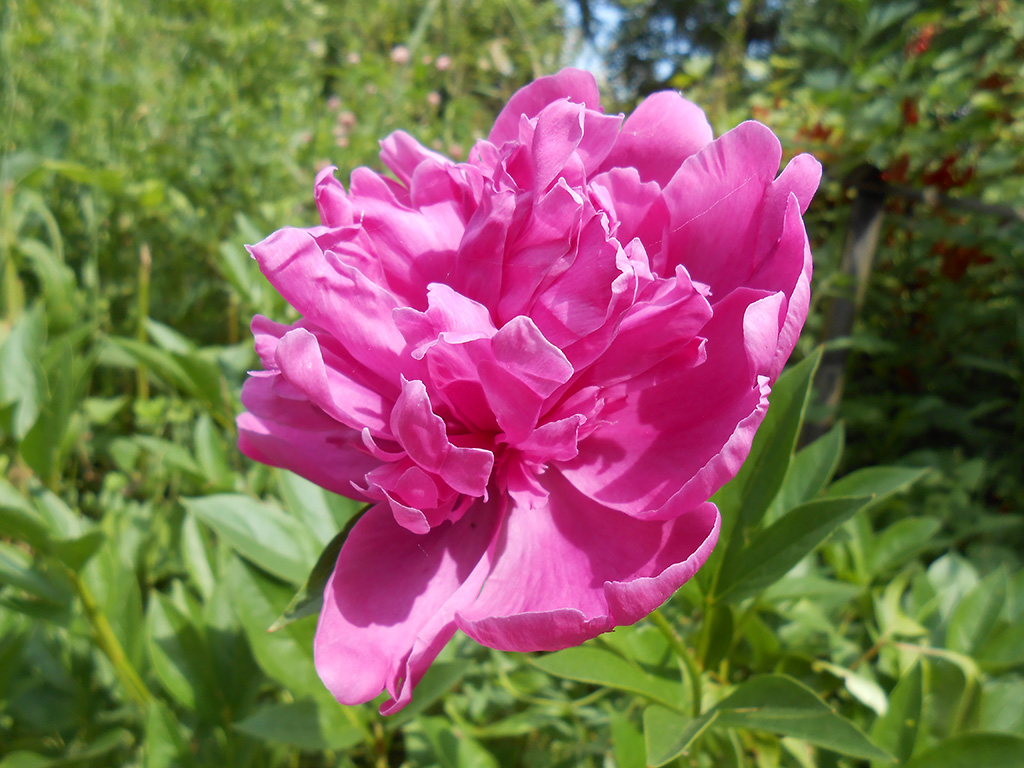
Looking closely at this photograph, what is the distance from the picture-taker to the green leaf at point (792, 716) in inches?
18.4

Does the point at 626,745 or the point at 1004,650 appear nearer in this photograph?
the point at 626,745

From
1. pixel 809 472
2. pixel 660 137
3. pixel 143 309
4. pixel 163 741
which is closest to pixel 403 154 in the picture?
pixel 660 137

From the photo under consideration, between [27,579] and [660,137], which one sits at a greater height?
[660,137]

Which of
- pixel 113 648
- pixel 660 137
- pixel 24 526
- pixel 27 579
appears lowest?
pixel 113 648

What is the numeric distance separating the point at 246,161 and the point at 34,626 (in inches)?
48.8

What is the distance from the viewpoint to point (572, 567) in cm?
46

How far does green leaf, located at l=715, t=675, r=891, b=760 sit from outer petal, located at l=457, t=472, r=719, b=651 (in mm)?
150

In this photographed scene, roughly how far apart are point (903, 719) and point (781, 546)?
0.26m

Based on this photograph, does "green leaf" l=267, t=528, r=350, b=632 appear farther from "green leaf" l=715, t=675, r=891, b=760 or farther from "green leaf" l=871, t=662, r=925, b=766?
"green leaf" l=871, t=662, r=925, b=766

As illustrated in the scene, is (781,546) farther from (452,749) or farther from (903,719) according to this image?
(452,749)

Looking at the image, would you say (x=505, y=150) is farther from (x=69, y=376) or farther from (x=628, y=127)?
(x=69, y=376)

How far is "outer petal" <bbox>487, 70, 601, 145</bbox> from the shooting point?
52cm

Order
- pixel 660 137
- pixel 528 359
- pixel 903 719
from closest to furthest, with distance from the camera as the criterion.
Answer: pixel 528 359, pixel 660 137, pixel 903 719

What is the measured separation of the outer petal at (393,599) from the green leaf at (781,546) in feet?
0.68
